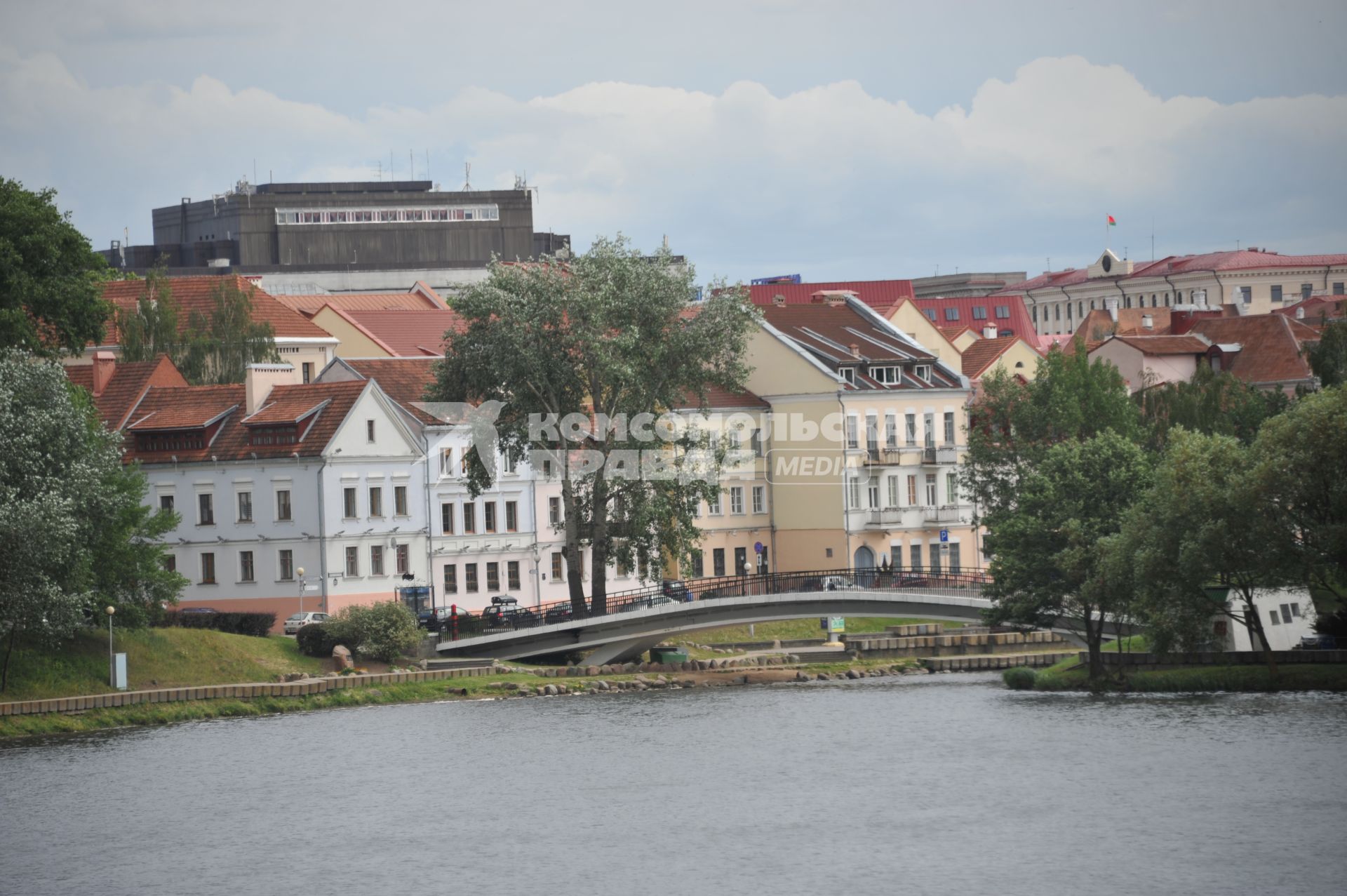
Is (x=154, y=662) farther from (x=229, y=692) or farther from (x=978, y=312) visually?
(x=978, y=312)

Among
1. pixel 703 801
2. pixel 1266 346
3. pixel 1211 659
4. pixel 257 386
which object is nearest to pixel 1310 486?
pixel 1211 659

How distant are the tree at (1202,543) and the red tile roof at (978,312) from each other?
9483cm

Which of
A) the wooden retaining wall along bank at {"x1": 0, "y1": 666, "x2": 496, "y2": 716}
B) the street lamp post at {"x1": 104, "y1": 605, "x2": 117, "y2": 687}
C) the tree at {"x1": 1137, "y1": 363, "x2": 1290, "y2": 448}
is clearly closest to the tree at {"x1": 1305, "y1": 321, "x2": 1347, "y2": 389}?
the tree at {"x1": 1137, "y1": 363, "x2": 1290, "y2": 448}

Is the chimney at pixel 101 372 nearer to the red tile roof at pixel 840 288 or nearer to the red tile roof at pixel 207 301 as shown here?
the red tile roof at pixel 207 301

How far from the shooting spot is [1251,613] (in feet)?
220

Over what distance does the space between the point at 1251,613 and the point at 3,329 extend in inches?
1701

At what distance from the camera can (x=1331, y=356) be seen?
3925 inches

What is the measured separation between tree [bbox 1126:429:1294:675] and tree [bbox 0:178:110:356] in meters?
38.8

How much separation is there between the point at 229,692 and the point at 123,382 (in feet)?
81.5

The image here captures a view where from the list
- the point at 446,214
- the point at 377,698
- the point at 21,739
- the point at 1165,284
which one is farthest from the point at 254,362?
the point at 1165,284

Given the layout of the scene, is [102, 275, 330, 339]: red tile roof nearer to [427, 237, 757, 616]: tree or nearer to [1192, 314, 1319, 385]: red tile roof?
[427, 237, 757, 616]: tree

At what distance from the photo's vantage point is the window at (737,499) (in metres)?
105

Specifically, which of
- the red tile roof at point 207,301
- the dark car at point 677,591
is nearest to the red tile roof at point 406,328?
the red tile roof at point 207,301

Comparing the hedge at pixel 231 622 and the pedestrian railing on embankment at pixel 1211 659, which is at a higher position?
the hedge at pixel 231 622
